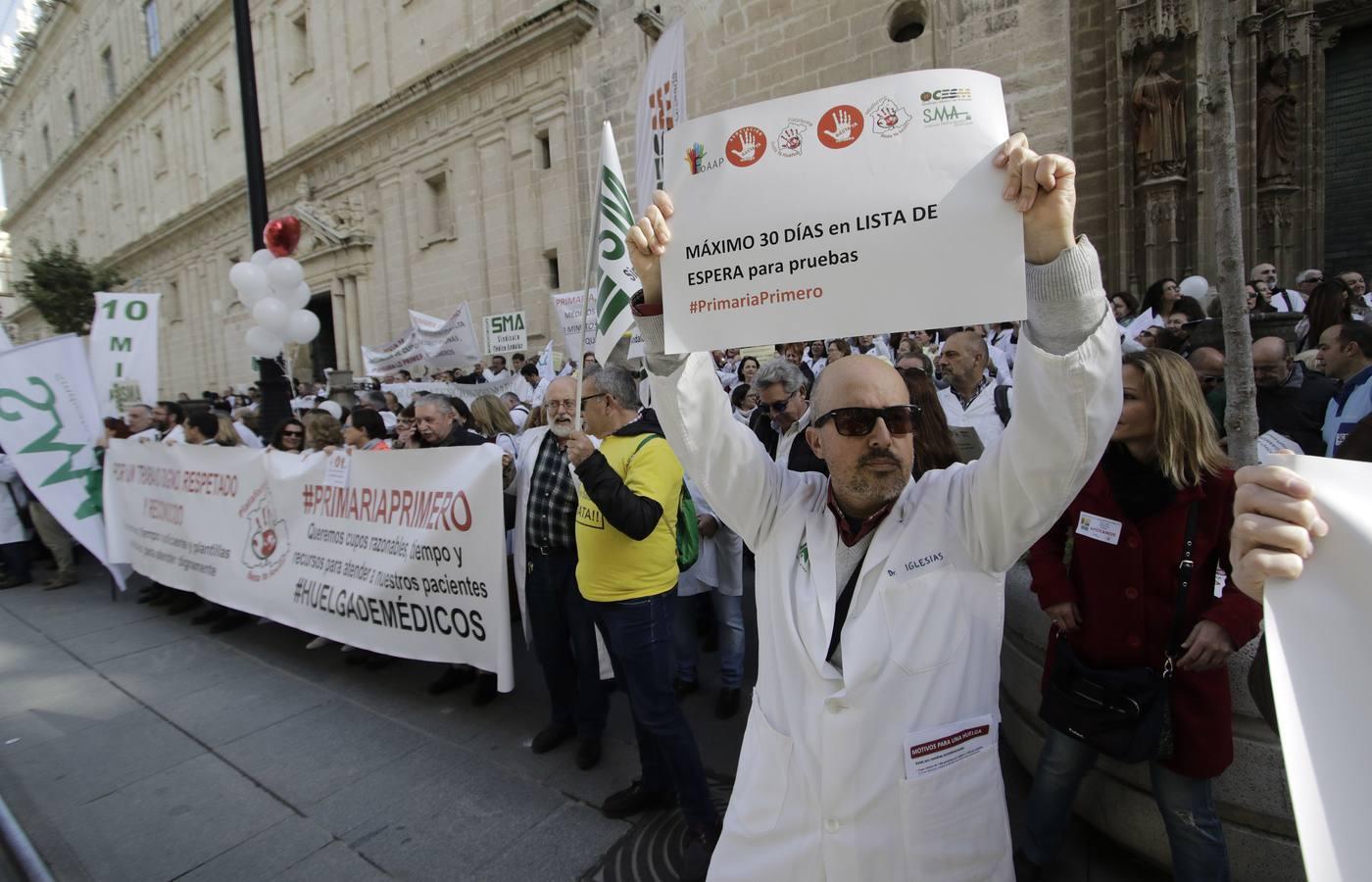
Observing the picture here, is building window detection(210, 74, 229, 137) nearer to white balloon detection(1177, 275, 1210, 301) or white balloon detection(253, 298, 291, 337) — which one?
white balloon detection(253, 298, 291, 337)

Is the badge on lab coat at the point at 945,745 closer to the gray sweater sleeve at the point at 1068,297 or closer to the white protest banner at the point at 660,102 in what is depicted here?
→ the gray sweater sleeve at the point at 1068,297

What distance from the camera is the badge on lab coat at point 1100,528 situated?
201 centimetres

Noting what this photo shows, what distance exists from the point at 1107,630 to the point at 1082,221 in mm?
9628

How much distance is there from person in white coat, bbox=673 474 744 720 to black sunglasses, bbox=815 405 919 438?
2.45m

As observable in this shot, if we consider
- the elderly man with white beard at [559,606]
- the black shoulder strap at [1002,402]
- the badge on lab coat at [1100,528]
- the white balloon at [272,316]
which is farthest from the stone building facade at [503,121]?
the badge on lab coat at [1100,528]

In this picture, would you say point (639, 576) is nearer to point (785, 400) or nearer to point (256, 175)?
point (785, 400)

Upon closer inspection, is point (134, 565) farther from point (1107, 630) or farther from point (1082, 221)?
point (1082, 221)

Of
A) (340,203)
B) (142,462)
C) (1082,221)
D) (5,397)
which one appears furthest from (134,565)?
(340,203)

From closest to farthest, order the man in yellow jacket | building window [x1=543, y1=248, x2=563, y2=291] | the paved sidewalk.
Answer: the man in yellow jacket
the paved sidewalk
building window [x1=543, y1=248, x2=563, y2=291]

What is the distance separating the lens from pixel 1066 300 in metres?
1.32

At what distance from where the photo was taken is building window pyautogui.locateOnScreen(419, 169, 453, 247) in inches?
770

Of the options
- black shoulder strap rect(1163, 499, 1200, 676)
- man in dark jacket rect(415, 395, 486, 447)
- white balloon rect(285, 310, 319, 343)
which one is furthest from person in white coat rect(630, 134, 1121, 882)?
white balloon rect(285, 310, 319, 343)

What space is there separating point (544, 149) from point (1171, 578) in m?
17.4

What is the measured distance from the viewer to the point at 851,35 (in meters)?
10.8
